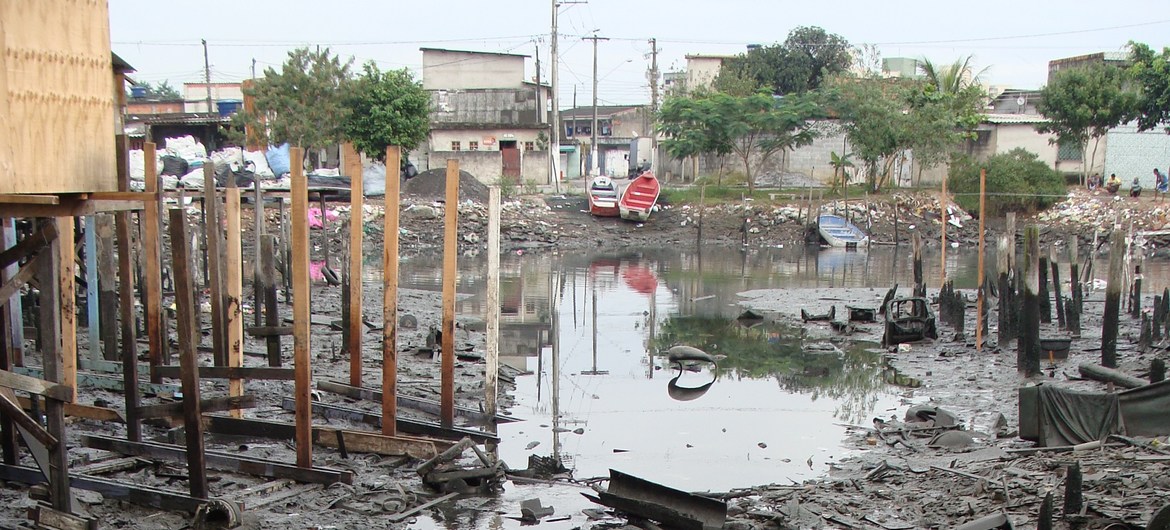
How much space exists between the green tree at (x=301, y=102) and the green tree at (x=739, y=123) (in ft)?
46.3

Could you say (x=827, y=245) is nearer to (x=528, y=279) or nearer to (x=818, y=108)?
(x=818, y=108)

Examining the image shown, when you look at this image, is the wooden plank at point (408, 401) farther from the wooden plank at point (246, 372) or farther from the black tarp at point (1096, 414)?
the black tarp at point (1096, 414)

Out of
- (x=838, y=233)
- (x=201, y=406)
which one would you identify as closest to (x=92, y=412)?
(x=201, y=406)

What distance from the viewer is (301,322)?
8.68 m

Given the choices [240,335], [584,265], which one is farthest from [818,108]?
[240,335]

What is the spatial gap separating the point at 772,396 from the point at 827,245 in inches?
1138

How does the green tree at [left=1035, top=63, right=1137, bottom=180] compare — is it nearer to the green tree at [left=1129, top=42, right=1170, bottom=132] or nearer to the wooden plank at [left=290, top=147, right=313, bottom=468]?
the green tree at [left=1129, top=42, right=1170, bottom=132]

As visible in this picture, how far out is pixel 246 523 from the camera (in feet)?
25.3

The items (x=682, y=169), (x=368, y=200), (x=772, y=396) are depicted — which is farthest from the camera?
(x=682, y=169)

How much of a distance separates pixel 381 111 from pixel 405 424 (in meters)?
31.9

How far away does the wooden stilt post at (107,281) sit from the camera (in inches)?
421

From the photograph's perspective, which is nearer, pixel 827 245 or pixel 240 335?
pixel 240 335

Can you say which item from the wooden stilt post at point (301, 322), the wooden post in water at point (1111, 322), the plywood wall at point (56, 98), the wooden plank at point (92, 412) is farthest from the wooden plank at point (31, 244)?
the wooden post in water at point (1111, 322)

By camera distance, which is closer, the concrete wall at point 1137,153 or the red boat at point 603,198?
the concrete wall at point 1137,153
